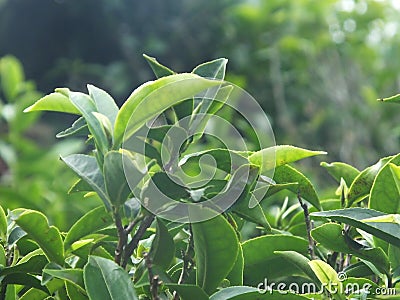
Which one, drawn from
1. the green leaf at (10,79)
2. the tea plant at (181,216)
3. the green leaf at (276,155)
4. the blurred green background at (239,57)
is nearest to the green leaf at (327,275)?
the tea plant at (181,216)

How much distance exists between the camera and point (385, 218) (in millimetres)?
551

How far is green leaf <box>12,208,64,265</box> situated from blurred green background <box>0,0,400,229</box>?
1.73 m

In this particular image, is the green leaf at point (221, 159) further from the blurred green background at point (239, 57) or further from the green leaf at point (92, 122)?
the blurred green background at point (239, 57)

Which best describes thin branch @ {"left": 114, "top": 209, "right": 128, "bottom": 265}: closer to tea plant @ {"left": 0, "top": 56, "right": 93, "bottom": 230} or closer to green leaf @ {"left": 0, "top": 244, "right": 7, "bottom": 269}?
green leaf @ {"left": 0, "top": 244, "right": 7, "bottom": 269}

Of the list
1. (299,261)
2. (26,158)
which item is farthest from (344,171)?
(26,158)

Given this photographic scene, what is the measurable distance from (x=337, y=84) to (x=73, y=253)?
10.6 ft

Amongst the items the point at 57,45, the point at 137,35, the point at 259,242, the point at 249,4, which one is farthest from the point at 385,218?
the point at 57,45

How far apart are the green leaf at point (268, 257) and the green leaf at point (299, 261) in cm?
4

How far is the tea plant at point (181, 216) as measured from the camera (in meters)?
0.57

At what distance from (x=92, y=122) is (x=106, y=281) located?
0.14 metres

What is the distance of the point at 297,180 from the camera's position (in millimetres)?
721

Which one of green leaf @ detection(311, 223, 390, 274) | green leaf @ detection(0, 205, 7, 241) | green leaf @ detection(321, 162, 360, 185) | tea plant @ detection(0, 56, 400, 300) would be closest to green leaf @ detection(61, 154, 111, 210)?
tea plant @ detection(0, 56, 400, 300)

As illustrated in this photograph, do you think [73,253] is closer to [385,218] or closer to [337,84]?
[385,218]

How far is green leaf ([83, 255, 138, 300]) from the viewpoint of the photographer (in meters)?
0.57
